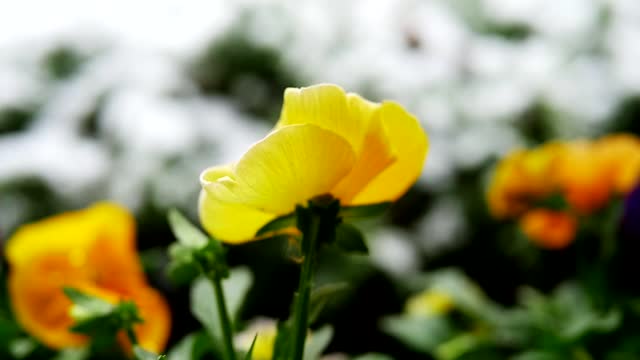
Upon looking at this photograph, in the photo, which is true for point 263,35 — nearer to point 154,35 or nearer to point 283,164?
point 154,35

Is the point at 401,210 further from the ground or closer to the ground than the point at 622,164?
further from the ground

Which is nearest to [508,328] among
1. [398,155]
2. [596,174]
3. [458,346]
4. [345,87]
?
[458,346]

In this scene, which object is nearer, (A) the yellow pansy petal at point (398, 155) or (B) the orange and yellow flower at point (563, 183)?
(A) the yellow pansy petal at point (398, 155)

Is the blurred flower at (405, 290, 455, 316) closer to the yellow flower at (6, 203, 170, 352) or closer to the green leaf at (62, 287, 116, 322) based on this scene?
the yellow flower at (6, 203, 170, 352)

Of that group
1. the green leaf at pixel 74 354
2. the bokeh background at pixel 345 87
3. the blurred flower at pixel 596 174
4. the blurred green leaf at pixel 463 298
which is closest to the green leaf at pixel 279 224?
the green leaf at pixel 74 354

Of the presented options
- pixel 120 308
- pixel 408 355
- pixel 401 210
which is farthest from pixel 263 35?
pixel 120 308

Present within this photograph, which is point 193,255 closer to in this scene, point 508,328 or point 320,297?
A: point 320,297

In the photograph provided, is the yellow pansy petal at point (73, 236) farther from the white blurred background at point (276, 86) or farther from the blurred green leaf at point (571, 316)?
the white blurred background at point (276, 86)
